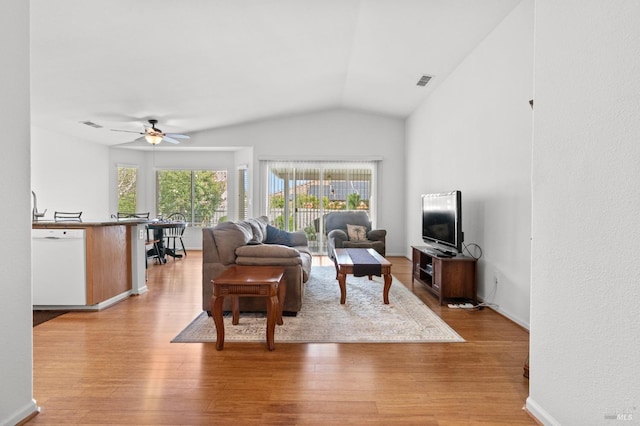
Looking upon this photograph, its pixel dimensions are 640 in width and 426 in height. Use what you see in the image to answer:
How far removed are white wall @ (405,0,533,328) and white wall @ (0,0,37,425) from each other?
3.70 meters

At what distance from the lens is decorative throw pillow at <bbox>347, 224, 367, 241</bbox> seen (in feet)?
21.6

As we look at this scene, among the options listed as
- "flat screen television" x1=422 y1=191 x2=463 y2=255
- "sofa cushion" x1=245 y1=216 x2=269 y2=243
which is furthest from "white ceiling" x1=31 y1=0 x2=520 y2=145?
"sofa cushion" x1=245 y1=216 x2=269 y2=243

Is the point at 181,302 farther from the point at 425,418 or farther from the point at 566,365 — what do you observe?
the point at 566,365

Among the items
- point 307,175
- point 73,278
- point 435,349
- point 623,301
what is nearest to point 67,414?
point 73,278

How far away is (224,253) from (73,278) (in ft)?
5.33

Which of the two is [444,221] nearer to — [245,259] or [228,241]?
[245,259]

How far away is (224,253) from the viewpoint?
3508 mm

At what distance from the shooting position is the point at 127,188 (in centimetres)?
859

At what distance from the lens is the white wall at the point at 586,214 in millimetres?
1331

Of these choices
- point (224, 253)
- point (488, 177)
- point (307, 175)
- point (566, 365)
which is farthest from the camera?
point (307, 175)

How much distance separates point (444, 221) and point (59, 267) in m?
4.37

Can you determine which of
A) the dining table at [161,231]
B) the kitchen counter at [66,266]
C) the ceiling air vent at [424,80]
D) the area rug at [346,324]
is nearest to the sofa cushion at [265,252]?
the area rug at [346,324]

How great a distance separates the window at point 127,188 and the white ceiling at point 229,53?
1.76 meters

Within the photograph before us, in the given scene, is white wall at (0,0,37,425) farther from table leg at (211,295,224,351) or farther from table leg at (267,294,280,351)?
table leg at (267,294,280,351)
